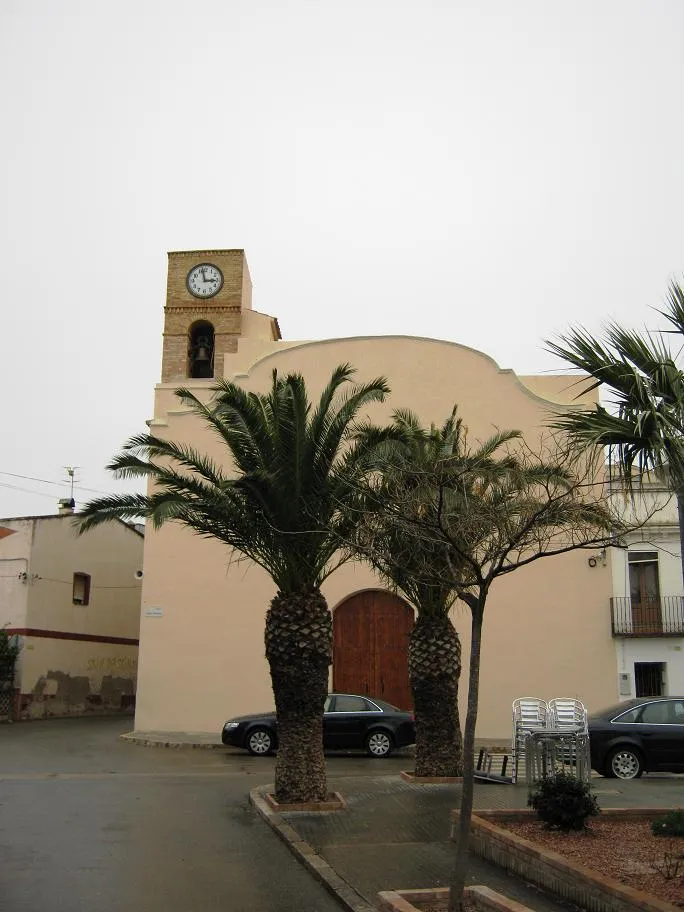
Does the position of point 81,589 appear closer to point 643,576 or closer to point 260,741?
point 260,741

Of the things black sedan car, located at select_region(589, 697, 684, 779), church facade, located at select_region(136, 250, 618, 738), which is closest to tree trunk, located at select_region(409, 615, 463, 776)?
black sedan car, located at select_region(589, 697, 684, 779)

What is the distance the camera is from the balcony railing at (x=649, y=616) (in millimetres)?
23734

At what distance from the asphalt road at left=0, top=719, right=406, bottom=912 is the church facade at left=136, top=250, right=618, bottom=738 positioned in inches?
186

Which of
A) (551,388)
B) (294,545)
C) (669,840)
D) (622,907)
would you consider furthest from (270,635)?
(551,388)

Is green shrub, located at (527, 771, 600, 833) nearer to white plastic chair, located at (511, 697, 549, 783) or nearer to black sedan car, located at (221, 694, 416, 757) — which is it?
white plastic chair, located at (511, 697, 549, 783)

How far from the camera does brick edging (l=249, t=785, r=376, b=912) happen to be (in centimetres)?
772

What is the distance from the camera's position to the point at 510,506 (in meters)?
8.56

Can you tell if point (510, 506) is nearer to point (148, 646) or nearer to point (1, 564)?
point (148, 646)

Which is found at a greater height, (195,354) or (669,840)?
(195,354)

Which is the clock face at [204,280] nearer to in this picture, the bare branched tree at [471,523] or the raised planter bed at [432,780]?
the raised planter bed at [432,780]

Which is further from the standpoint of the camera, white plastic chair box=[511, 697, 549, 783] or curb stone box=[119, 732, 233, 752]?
curb stone box=[119, 732, 233, 752]

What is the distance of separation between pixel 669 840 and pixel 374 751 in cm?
1143

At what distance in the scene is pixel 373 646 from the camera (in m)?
24.0

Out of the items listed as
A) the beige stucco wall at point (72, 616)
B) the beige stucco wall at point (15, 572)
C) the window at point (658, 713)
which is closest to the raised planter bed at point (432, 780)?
the window at point (658, 713)
